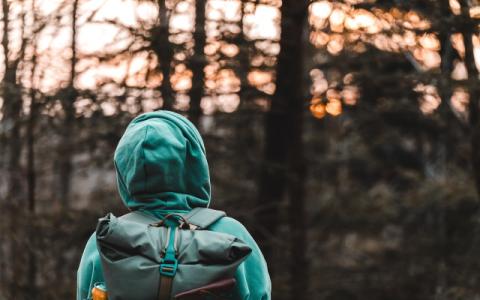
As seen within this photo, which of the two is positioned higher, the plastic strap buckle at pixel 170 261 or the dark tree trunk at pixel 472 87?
the dark tree trunk at pixel 472 87

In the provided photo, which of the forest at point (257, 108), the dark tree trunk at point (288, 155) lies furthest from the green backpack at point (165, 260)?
the dark tree trunk at point (288, 155)

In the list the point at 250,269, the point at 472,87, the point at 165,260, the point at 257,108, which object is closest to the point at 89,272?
the point at 165,260

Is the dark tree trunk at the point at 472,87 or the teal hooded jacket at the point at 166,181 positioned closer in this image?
the teal hooded jacket at the point at 166,181

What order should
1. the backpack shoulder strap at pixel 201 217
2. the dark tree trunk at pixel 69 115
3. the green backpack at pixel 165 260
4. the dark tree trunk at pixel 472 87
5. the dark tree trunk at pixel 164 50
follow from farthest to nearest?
the dark tree trunk at pixel 69 115 → the dark tree trunk at pixel 164 50 → the dark tree trunk at pixel 472 87 → the backpack shoulder strap at pixel 201 217 → the green backpack at pixel 165 260

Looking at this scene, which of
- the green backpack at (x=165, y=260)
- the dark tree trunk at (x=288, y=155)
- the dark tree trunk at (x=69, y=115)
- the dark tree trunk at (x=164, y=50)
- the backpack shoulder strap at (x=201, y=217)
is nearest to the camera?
the green backpack at (x=165, y=260)

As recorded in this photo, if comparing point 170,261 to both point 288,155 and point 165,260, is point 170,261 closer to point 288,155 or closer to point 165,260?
point 165,260

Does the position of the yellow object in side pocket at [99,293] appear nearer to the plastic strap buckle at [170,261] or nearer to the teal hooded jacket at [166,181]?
the teal hooded jacket at [166,181]

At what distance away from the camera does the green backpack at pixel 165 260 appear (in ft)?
7.96

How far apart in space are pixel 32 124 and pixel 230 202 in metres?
2.55

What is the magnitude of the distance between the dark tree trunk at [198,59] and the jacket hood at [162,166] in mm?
4625

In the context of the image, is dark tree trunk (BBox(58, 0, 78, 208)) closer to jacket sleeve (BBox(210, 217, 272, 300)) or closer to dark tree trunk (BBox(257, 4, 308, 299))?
dark tree trunk (BBox(257, 4, 308, 299))

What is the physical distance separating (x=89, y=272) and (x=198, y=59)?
15.6 ft

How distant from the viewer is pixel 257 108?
343 inches

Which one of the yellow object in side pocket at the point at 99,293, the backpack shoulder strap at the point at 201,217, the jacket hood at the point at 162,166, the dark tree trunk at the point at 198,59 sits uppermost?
the dark tree trunk at the point at 198,59
